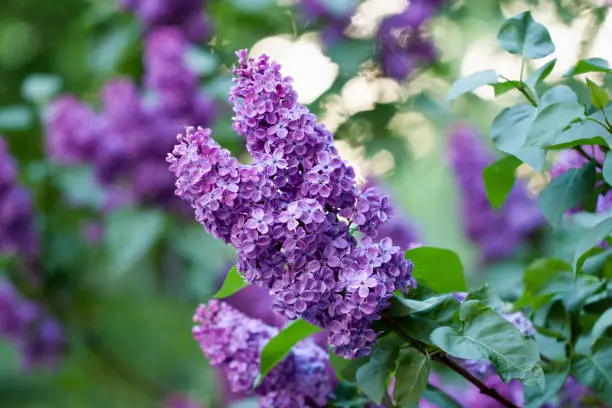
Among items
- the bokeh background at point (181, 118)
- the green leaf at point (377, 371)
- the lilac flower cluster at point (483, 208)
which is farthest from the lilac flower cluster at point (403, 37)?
the green leaf at point (377, 371)

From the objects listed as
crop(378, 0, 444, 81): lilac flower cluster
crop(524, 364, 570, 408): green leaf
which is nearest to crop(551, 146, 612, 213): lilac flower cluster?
crop(524, 364, 570, 408): green leaf

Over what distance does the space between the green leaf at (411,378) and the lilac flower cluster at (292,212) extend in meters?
0.03

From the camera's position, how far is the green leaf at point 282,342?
1.67 feet

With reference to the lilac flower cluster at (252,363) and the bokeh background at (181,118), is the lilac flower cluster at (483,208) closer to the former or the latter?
the bokeh background at (181,118)

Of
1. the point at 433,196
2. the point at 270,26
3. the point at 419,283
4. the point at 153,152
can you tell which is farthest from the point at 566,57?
the point at 433,196

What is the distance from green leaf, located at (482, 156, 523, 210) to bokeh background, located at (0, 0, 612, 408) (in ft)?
1.13

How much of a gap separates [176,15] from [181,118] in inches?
9.3

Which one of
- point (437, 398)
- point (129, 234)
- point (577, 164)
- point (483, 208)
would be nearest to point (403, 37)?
point (483, 208)

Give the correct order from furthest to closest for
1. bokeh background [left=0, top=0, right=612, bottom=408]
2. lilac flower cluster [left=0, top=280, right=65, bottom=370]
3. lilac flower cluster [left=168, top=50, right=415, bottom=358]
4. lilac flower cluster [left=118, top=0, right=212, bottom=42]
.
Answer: lilac flower cluster [left=0, top=280, right=65, bottom=370] → lilac flower cluster [left=118, top=0, right=212, bottom=42] → bokeh background [left=0, top=0, right=612, bottom=408] → lilac flower cluster [left=168, top=50, right=415, bottom=358]

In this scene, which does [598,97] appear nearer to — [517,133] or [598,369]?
[517,133]

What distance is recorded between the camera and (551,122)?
1.60ft

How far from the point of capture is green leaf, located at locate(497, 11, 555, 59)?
553mm

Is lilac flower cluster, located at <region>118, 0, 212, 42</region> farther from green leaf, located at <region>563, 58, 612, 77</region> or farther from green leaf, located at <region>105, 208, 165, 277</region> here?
green leaf, located at <region>563, 58, 612, 77</region>

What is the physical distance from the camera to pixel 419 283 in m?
0.52
